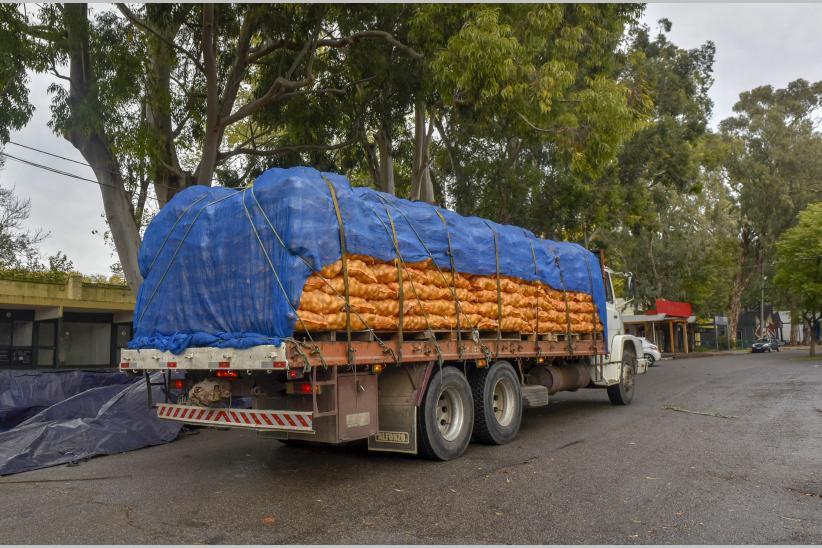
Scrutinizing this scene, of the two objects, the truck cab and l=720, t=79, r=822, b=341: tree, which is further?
l=720, t=79, r=822, b=341: tree

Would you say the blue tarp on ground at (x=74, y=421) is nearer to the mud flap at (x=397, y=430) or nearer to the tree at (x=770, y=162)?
the mud flap at (x=397, y=430)

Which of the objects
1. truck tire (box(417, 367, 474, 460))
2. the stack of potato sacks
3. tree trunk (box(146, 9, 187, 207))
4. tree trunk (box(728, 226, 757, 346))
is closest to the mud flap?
truck tire (box(417, 367, 474, 460))

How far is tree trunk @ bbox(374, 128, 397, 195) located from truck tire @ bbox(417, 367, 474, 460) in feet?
32.5

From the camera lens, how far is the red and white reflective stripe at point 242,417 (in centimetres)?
623

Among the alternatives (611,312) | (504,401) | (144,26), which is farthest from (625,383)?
(144,26)

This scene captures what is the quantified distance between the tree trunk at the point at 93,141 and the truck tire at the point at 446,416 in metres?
6.38

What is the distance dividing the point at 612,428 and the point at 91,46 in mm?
11093

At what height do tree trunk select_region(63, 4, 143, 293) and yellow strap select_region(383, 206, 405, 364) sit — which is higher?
tree trunk select_region(63, 4, 143, 293)

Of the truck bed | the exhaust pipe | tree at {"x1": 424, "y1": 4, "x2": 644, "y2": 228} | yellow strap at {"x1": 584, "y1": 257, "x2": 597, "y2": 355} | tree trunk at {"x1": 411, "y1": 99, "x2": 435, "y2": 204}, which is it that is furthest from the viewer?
tree trunk at {"x1": 411, "y1": 99, "x2": 435, "y2": 204}

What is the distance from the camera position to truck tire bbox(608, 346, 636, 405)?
1329 cm

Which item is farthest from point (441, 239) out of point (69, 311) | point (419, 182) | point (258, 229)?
point (69, 311)

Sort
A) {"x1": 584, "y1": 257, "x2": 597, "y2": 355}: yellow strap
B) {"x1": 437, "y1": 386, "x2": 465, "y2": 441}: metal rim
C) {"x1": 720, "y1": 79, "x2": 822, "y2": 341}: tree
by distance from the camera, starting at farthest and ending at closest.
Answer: {"x1": 720, "y1": 79, "x2": 822, "y2": 341}: tree → {"x1": 584, "y1": 257, "x2": 597, "y2": 355}: yellow strap → {"x1": 437, "y1": 386, "x2": 465, "y2": 441}: metal rim

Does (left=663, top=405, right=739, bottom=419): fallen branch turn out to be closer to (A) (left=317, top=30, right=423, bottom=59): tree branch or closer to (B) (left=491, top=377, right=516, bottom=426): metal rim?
(B) (left=491, top=377, right=516, bottom=426): metal rim

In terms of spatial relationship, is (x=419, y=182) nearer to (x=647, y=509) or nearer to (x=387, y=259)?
(x=387, y=259)
